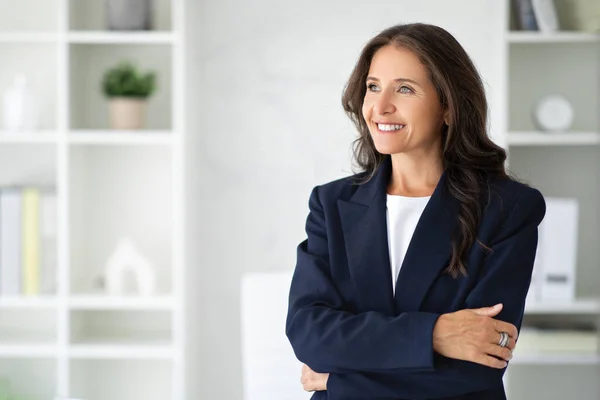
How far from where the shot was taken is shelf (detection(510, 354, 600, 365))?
125 inches

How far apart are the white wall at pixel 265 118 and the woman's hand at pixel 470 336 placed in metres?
1.78

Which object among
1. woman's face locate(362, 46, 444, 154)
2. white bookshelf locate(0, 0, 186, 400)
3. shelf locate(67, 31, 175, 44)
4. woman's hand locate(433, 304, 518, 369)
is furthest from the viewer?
white bookshelf locate(0, 0, 186, 400)

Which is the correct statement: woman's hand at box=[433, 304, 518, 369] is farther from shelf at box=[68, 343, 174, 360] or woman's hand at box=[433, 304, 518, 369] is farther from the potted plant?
the potted plant

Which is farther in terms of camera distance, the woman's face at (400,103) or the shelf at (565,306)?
the shelf at (565,306)

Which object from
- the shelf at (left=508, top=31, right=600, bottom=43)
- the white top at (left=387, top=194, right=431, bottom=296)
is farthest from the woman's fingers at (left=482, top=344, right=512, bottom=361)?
the shelf at (left=508, top=31, right=600, bottom=43)

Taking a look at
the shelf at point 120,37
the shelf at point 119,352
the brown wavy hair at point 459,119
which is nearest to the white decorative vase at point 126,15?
the shelf at point 120,37

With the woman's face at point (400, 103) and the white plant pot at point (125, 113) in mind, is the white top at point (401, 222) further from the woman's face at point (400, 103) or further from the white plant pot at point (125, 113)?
the white plant pot at point (125, 113)

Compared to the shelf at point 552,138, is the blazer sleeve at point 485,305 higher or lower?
lower

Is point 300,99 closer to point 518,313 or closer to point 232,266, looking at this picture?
point 232,266

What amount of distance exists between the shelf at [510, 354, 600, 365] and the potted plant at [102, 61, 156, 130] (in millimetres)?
1660

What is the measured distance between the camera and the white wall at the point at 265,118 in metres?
3.44

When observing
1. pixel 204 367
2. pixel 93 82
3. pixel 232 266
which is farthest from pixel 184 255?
pixel 93 82

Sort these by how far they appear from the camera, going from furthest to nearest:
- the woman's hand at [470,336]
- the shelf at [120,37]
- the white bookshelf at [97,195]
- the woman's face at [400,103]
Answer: the white bookshelf at [97,195] → the shelf at [120,37] → the woman's face at [400,103] → the woman's hand at [470,336]

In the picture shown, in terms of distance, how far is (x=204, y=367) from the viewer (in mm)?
3525
